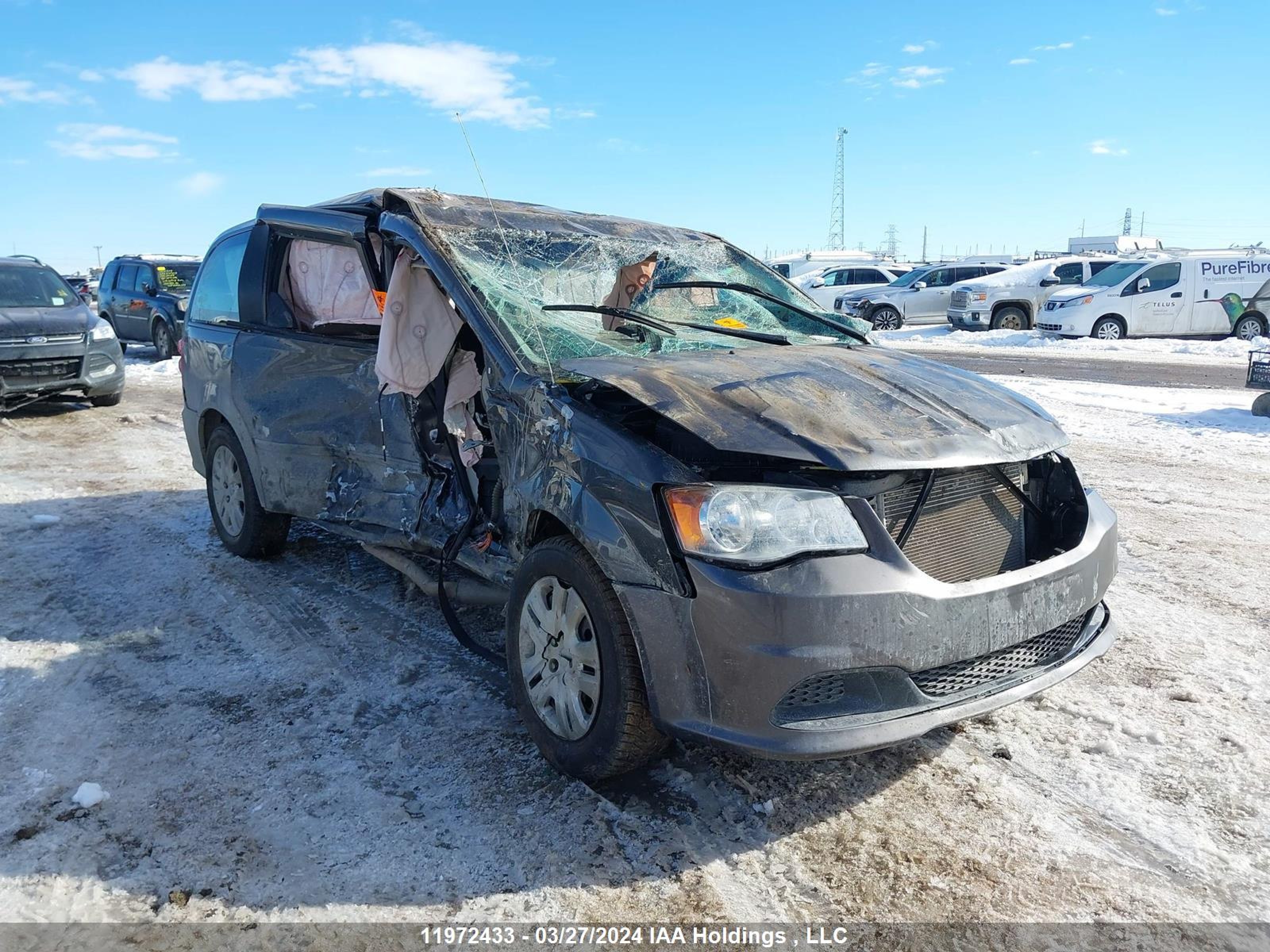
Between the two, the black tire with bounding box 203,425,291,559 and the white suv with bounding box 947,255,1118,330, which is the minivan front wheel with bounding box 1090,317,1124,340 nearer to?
the white suv with bounding box 947,255,1118,330

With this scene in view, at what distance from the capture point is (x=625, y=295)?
4.24 metres

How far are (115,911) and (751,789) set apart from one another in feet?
6.02

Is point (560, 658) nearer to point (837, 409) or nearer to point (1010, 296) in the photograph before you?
point (837, 409)

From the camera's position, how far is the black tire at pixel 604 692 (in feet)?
9.16

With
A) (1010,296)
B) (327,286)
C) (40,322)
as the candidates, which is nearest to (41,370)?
(40,322)

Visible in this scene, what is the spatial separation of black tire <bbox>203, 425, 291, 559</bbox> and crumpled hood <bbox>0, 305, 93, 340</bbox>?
243 inches

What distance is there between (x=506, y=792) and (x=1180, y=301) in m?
20.5

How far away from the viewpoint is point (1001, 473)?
3.11m

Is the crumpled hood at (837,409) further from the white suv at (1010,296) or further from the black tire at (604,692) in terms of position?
the white suv at (1010,296)

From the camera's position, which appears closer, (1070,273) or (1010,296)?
(1010,296)

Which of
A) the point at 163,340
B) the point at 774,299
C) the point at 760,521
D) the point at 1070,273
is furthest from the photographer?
the point at 1070,273

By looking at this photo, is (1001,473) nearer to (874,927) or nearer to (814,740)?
(814,740)

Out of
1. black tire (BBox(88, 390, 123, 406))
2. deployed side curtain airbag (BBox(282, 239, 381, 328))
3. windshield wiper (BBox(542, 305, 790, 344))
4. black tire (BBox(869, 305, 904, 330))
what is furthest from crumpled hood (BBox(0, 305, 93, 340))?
black tire (BBox(869, 305, 904, 330))

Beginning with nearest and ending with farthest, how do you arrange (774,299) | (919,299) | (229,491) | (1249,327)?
(774,299) < (229,491) < (1249,327) < (919,299)
